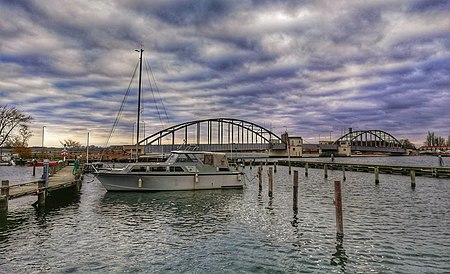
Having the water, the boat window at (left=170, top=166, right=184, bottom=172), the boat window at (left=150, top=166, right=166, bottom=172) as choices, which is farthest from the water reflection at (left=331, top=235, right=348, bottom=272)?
the boat window at (left=150, top=166, right=166, bottom=172)

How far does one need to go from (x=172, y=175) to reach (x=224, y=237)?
14.4 meters

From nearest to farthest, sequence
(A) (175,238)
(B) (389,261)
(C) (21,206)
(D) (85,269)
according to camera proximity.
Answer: (D) (85,269)
(B) (389,261)
(A) (175,238)
(C) (21,206)

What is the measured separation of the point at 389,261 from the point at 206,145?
408ft

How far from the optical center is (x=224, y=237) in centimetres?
1362

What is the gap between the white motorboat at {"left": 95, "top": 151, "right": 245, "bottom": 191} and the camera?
88.3ft

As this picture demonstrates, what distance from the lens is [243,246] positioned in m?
12.3

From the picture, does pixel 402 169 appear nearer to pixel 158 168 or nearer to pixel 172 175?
pixel 172 175

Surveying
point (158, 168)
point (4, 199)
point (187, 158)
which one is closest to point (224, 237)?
point (4, 199)

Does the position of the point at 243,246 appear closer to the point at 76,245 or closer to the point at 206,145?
the point at 76,245

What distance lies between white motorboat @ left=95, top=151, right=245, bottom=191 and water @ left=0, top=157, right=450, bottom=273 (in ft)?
13.0

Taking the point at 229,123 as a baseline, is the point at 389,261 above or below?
below

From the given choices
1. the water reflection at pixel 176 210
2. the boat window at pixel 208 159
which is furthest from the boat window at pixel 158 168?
the boat window at pixel 208 159

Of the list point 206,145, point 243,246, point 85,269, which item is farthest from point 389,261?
point 206,145

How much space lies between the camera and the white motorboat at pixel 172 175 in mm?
26922
